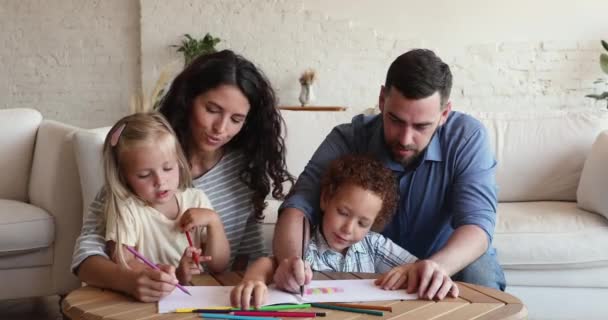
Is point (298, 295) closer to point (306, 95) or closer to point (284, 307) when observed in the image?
point (284, 307)

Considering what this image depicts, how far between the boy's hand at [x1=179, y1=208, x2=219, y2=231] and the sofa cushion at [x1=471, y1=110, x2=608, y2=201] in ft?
5.90

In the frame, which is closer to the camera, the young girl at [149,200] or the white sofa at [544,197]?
the young girl at [149,200]

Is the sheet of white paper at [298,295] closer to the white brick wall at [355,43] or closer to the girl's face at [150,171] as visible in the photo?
the girl's face at [150,171]

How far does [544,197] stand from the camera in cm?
293

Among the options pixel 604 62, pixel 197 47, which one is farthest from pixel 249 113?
pixel 604 62

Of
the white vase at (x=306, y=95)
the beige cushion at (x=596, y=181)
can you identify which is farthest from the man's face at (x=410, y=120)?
the white vase at (x=306, y=95)

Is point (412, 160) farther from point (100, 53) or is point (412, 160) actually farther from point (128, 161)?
point (100, 53)

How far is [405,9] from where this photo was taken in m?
5.64

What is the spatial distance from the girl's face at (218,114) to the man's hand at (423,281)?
0.58 metres

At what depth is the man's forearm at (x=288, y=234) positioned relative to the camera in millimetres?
1512

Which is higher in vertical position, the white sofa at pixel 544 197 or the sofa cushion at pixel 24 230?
the white sofa at pixel 544 197

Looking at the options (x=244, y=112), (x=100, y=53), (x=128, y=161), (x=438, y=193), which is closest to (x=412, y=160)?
(x=438, y=193)

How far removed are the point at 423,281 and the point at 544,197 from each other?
6.21 feet

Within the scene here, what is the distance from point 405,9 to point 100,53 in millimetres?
2849
